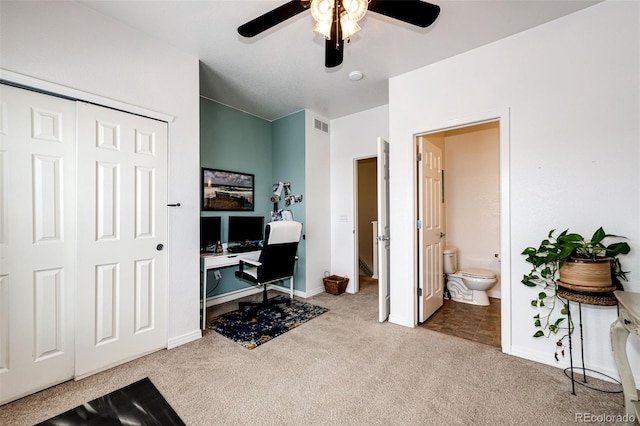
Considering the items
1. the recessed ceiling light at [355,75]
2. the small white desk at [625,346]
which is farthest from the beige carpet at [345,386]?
Result: the recessed ceiling light at [355,75]

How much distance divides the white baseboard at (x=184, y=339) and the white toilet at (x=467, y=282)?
313 centimetres

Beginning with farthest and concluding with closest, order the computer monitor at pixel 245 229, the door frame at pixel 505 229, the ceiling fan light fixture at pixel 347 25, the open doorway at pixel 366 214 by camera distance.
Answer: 1. the open doorway at pixel 366 214
2. the computer monitor at pixel 245 229
3. the door frame at pixel 505 229
4. the ceiling fan light fixture at pixel 347 25

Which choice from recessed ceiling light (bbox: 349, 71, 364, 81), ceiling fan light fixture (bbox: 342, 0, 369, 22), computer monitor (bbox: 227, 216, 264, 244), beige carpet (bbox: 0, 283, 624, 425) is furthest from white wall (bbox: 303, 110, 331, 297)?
ceiling fan light fixture (bbox: 342, 0, 369, 22)

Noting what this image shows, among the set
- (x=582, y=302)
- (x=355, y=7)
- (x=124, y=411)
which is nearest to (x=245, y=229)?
(x=124, y=411)

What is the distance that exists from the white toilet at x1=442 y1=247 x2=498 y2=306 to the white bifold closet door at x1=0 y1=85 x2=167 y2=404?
3416 mm

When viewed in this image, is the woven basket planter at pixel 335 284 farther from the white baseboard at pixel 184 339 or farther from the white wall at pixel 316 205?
the white baseboard at pixel 184 339

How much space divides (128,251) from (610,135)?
12.2ft

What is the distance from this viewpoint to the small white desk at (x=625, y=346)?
1.28 meters

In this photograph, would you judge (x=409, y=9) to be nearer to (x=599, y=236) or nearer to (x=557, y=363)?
(x=599, y=236)

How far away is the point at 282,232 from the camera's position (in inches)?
113

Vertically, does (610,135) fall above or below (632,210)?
above

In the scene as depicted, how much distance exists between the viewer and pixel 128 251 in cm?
211

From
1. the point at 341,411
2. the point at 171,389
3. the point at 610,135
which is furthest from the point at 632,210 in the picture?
the point at 171,389

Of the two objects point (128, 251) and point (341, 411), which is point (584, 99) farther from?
point (128, 251)
